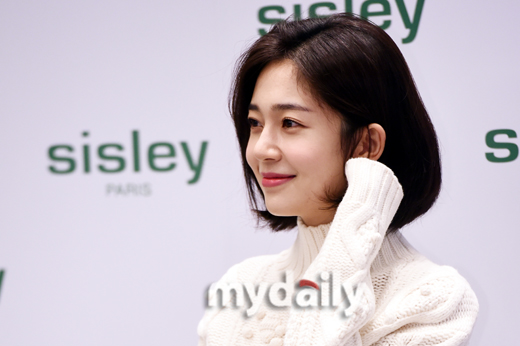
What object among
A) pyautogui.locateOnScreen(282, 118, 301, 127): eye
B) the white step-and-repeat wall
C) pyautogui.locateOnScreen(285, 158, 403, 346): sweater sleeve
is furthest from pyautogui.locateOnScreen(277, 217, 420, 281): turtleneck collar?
the white step-and-repeat wall

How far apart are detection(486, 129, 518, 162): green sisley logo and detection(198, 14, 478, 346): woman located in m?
0.84

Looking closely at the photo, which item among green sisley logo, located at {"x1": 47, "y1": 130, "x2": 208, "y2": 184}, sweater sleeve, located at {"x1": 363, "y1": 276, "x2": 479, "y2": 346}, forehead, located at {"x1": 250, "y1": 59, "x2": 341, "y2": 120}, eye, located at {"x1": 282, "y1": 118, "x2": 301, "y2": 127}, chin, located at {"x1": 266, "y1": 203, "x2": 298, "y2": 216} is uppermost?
green sisley logo, located at {"x1": 47, "y1": 130, "x2": 208, "y2": 184}

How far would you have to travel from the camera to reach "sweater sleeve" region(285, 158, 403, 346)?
110 centimetres

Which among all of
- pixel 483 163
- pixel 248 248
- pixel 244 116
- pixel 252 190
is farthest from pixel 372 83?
pixel 248 248

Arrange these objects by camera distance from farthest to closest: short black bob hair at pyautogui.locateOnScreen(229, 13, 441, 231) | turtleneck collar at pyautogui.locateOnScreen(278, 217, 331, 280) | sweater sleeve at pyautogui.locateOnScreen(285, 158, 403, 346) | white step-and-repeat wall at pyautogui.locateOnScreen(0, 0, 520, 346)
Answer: white step-and-repeat wall at pyautogui.locateOnScreen(0, 0, 520, 346), turtleneck collar at pyautogui.locateOnScreen(278, 217, 331, 280), short black bob hair at pyautogui.locateOnScreen(229, 13, 441, 231), sweater sleeve at pyautogui.locateOnScreen(285, 158, 403, 346)

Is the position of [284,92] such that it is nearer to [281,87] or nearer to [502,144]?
[281,87]

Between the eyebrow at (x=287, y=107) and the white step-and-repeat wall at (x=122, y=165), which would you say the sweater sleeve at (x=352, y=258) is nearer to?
the eyebrow at (x=287, y=107)

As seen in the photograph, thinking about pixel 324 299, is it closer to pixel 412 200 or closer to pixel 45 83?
pixel 412 200

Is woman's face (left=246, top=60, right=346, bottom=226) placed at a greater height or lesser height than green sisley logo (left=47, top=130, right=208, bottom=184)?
lesser

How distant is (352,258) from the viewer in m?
1.14

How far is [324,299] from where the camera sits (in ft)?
3.71

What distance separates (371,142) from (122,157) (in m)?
1.37

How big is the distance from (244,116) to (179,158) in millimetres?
892

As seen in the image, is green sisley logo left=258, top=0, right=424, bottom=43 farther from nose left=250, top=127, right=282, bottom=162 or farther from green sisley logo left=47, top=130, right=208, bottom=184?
nose left=250, top=127, right=282, bottom=162
